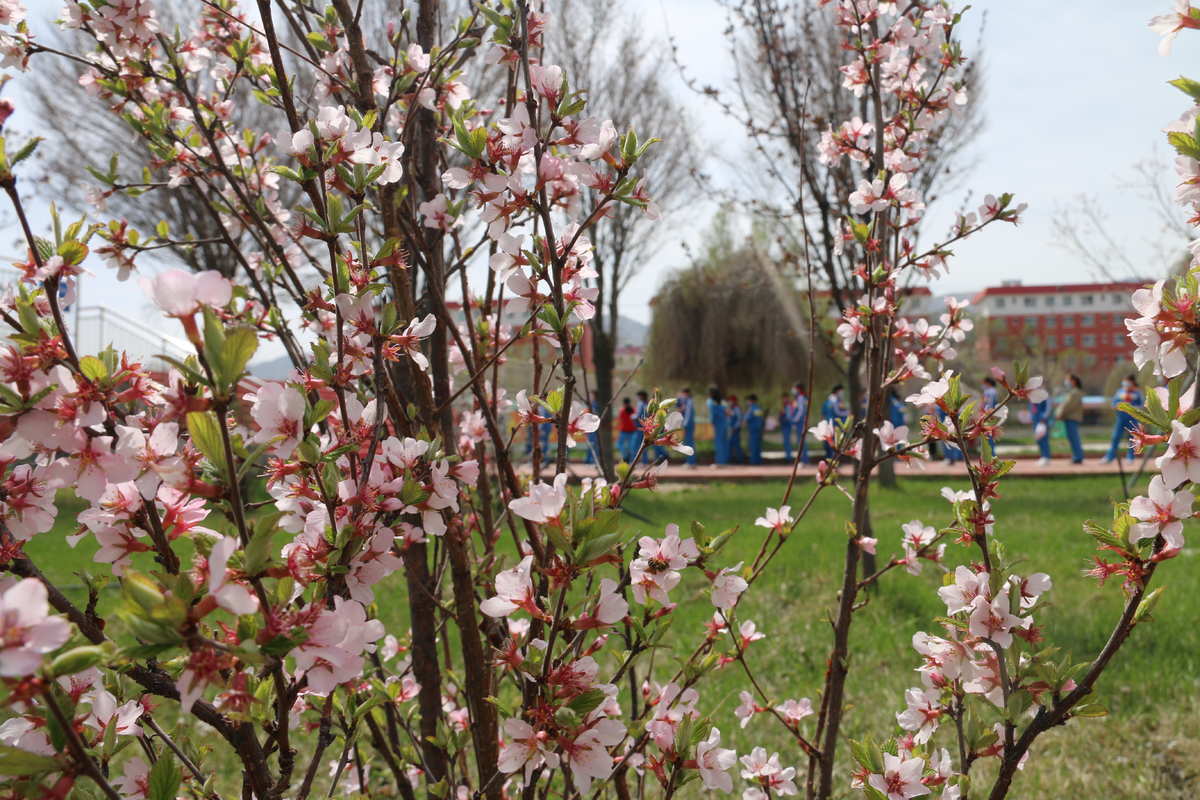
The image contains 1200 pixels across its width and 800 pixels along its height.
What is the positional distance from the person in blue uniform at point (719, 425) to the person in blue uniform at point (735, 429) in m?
0.15

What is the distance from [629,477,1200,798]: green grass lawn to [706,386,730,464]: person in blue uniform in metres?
7.18

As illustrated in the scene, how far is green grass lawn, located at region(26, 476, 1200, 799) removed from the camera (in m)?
2.81

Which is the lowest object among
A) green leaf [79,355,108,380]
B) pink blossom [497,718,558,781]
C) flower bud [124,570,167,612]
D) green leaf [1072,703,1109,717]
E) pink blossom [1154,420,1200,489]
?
green leaf [1072,703,1109,717]

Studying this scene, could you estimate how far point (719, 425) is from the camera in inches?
573

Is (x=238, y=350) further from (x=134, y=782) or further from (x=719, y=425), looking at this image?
(x=719, y=425)

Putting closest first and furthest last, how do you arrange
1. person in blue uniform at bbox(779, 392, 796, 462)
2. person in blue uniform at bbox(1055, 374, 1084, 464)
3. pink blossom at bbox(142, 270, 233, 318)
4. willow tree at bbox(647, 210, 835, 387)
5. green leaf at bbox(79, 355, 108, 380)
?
pink blossom at bbox(142, 270, 233, 318)
green leaf at bbox(79, 355, 108, 380)
person in blue uniform at bbox(1055, 374, 1084, 464)
person in blue uniform at bbox(779, 392, 796, 462)
willow tree at bbox(647, 210, 835, 387)

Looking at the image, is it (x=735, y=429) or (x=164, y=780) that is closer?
(x=164, y=780)

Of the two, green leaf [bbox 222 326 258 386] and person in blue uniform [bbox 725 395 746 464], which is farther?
person in blue uniform [bbox 725 395 746 464]

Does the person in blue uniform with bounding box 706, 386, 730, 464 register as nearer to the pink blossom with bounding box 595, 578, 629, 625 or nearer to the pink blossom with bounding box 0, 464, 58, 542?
the pink blossom with bounding box 595, 578, 629, 625

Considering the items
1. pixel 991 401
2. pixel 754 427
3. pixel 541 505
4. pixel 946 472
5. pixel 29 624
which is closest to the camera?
pixel 29 624

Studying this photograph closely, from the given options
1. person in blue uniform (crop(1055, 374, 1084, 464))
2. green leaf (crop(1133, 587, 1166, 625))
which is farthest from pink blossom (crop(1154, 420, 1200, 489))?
person in blue uniform (crop(1055, 374, 1084, 464))

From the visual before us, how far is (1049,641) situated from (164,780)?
4.02m

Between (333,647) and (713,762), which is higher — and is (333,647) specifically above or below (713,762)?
above

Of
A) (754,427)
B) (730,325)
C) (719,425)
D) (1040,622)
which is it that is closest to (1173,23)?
(1040,622)
